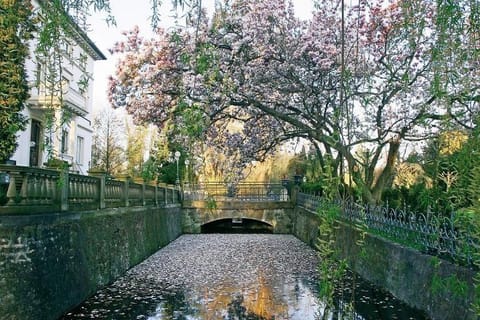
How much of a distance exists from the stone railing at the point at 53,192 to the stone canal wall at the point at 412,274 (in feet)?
13.5

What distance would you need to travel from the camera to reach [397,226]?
7.86 metres

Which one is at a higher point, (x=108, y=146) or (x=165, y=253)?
(x=108, y=146)

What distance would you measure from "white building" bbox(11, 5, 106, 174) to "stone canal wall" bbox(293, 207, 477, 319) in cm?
243

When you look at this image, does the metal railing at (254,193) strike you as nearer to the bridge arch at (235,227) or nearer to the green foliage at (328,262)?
the bridge arch at (235,227)

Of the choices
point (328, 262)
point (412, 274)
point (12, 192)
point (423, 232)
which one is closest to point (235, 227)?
point (412, 274)

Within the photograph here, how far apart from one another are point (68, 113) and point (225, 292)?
705 cm

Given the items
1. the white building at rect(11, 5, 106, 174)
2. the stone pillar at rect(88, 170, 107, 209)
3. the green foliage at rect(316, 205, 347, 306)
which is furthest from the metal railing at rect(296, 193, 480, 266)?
the stone pillar at rect(88, 170, 107, 209)

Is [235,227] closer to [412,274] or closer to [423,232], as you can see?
[412,274]

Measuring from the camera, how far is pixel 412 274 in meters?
7.02

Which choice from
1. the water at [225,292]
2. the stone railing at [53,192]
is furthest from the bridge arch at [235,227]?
the stone railing at [53,192]

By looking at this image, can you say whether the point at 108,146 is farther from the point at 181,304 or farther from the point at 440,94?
the point at 440,94

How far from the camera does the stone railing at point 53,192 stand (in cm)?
619

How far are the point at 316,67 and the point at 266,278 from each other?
5.46m

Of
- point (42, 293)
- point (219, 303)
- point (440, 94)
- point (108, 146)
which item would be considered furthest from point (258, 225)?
point (440, 94)
